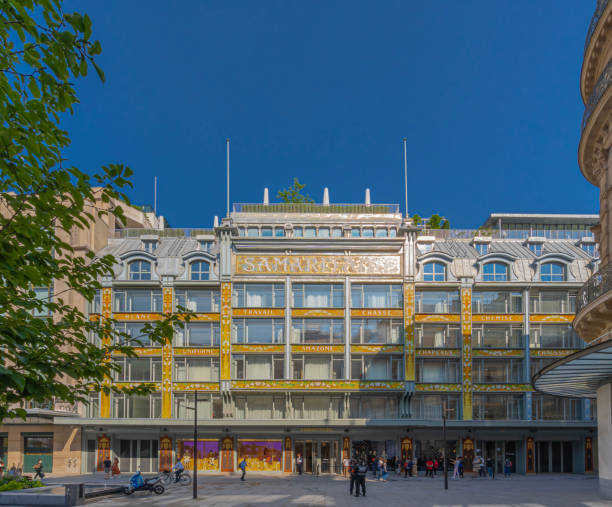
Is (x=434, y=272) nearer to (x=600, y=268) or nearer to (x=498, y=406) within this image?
(x=498, y=406)

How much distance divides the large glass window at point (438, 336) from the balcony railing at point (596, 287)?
26015 mm

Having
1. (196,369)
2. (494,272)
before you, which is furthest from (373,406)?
(494,272)

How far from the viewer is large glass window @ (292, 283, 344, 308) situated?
169 ft

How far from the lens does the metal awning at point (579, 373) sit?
2121cm

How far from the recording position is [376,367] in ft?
167

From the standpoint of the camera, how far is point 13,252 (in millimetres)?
9688

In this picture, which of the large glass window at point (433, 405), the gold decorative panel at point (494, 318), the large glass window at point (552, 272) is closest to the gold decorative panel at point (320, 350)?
the large glass window at point (433, 405)

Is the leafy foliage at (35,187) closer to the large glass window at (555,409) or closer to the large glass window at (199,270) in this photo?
the large glass window at (199,270)

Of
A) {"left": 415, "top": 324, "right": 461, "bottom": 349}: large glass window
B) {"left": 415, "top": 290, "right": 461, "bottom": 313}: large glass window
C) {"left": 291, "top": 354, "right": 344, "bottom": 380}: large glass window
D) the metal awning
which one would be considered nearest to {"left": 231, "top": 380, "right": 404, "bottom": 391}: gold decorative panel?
{"left": 291, "top": 354, "right": 344, "bottom": 380}: large glass window

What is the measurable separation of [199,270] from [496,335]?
2342 cm

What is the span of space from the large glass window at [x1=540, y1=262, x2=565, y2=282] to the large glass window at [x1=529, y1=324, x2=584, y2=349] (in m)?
3.62

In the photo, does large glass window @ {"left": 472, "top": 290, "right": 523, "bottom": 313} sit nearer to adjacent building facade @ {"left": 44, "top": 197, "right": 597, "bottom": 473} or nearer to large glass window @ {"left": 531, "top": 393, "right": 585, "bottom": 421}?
adjacent building facade @ {"left": 44, "top": 197, "right": 597, "bottom": 473}

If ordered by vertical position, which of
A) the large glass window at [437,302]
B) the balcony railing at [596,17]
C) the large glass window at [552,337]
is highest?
the balcony railing at [596,17]

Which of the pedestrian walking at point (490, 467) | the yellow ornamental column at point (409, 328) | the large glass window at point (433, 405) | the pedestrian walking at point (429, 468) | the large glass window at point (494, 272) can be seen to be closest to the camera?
the pedestrian walking at point (429, 468)
